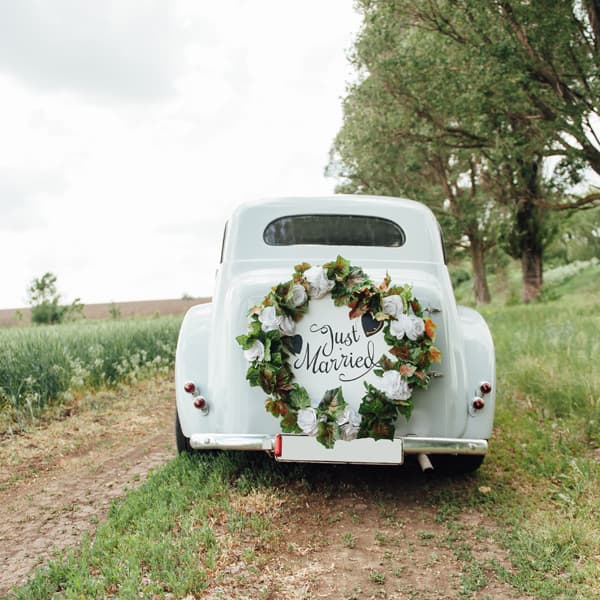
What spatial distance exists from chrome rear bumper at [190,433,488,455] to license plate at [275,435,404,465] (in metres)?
0.10

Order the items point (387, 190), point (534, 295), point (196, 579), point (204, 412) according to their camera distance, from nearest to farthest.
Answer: point (196, 579), point (204, 412), point (534, 295), point (387, 190)

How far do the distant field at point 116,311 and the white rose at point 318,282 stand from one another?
21224 mm

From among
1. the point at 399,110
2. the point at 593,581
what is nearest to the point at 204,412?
the point at 593,581

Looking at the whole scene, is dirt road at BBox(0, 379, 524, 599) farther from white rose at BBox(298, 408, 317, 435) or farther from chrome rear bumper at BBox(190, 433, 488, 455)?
white rose at BBox(298, 408, 317, 435)

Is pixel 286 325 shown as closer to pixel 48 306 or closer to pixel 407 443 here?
pixel 407 443

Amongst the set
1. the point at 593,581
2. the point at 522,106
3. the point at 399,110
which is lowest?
the point at 593,581

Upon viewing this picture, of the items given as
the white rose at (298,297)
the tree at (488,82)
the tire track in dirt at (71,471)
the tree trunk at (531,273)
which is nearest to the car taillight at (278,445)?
the white rose at (298,297)

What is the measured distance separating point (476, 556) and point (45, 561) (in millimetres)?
2783

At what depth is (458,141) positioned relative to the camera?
59.6ft

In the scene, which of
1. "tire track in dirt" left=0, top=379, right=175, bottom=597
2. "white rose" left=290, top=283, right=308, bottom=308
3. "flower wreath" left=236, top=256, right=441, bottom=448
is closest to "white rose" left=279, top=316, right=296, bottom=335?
"flower wreath" left=236, top=256, right=441, bottom=448

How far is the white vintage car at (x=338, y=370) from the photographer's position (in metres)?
4.39

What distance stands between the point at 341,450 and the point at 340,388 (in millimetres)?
426

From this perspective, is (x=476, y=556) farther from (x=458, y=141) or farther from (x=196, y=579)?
(x=458, y=141)

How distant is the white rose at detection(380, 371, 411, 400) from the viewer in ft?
14.3
